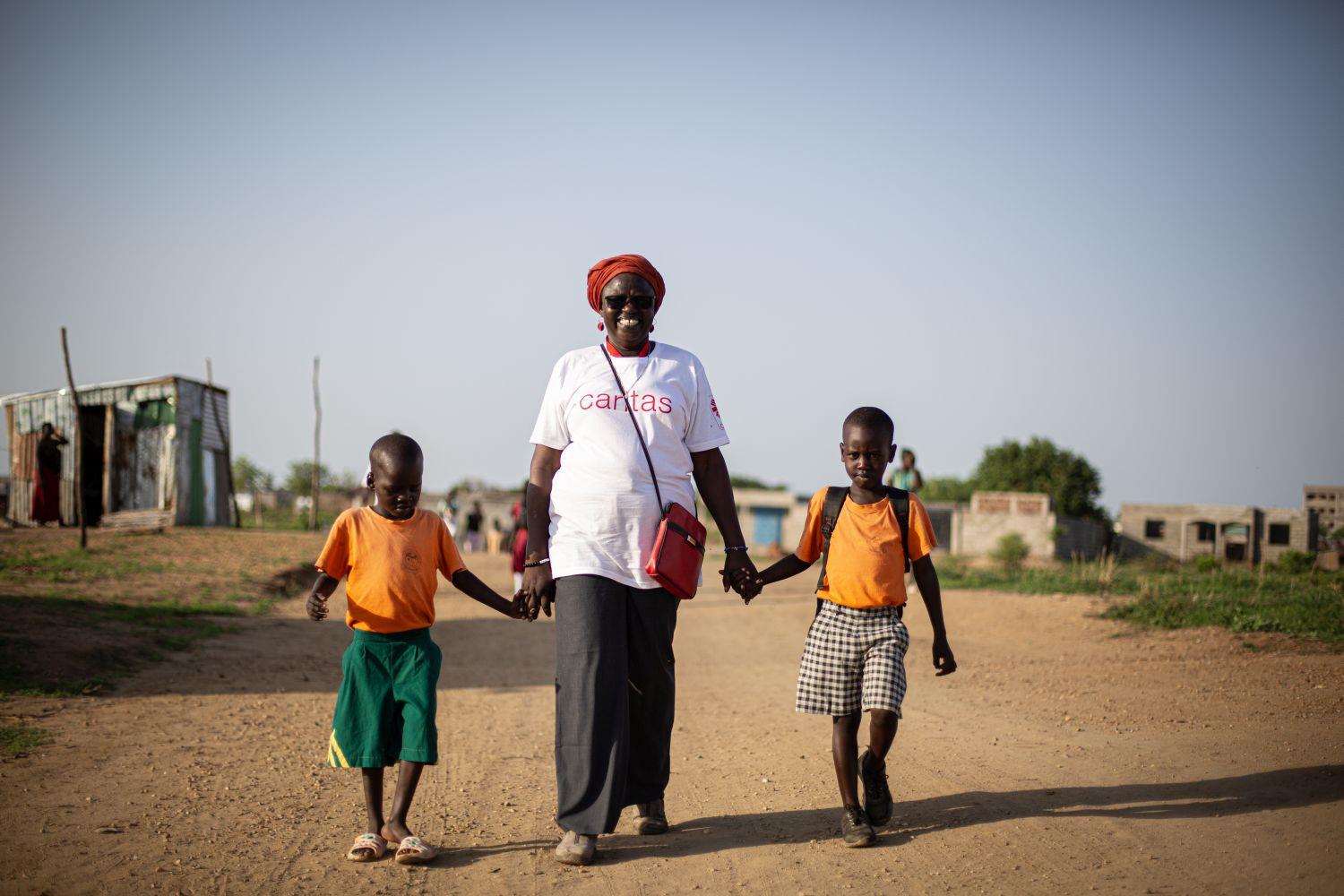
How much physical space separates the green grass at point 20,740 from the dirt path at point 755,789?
0.40 ft

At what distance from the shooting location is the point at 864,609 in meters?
4.14

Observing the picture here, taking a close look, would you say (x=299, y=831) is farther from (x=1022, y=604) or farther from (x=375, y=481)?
(x=1022, y=604)

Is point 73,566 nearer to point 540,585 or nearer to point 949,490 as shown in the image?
point 540,585

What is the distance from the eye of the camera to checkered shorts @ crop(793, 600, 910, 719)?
4.02 meters

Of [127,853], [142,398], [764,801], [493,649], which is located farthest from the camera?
[142,398]

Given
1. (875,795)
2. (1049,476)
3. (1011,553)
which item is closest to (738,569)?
(875,795)

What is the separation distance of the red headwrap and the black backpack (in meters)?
1.10

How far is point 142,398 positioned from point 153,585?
11984mm

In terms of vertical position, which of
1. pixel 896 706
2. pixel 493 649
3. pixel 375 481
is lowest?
pixel 493 649

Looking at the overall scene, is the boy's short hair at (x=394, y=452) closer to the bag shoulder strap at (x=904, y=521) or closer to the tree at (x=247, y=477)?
the bag shoulder strap at (x=904, y=521)

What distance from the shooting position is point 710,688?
8.16 metres

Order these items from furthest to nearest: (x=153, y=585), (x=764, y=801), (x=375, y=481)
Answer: (x=153, y=585), (x=764, y=801), (x=375, y=481)

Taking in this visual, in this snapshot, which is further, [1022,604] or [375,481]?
[1022,604]

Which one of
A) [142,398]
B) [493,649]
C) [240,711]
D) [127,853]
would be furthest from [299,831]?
[142,398]
